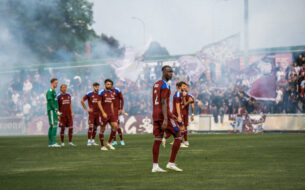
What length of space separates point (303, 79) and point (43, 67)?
2406 centimetres

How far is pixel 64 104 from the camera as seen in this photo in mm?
21438

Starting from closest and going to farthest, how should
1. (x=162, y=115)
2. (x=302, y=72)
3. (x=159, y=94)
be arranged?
(x=159, y=94), (x=162, y=115), (x=302, y=72)

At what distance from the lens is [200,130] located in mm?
36438

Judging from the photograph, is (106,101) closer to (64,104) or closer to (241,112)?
(64,104)

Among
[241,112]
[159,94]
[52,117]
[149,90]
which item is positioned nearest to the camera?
[159,94]

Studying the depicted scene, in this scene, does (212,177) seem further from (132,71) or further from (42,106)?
(42,106)

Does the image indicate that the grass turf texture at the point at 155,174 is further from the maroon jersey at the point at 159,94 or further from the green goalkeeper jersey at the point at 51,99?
the green goalkeeper jersey at the point at 51,99

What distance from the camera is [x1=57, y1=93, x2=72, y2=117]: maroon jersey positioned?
2139cm

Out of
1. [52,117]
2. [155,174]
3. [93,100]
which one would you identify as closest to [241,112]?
[93,100]

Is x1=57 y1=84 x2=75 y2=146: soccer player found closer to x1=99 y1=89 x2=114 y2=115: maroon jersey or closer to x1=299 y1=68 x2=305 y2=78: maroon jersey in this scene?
x1=99 y1=89 x2=114 y2=115: maroon jersey

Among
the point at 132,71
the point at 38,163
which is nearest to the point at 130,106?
the point at 132,71

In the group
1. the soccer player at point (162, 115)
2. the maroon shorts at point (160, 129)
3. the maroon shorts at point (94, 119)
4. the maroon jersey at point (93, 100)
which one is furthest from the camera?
the maroon jersey at point (93, 100)

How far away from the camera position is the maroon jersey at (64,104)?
21391 millimetres

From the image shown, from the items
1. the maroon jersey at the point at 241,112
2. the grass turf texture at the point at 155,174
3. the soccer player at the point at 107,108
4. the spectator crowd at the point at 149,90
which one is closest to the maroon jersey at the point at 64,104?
the soccer player at the point at 107,108
